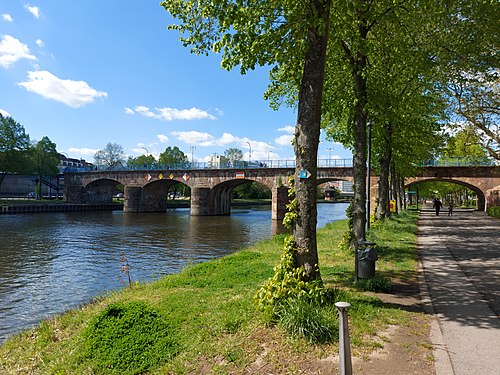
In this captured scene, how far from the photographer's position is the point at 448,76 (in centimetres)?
1572

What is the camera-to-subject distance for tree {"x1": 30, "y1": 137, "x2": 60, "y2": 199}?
213 feet

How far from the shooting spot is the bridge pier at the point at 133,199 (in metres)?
58.3

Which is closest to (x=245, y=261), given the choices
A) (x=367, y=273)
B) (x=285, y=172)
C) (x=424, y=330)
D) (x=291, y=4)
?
(x=367, y=273)

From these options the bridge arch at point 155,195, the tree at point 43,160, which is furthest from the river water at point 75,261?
the tree at point 43,160

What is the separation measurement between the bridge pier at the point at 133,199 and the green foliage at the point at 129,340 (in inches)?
2136

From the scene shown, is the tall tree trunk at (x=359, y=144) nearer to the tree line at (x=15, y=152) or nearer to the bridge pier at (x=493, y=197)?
the bridge pier at (x=493, y=197)

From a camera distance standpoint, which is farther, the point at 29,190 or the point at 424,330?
the point at 29,190

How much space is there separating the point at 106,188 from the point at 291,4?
74053 mm

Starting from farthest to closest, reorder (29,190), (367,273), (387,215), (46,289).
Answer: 1. (29,190)
2. (387,215)
3. (46,289)
4. (367,273)

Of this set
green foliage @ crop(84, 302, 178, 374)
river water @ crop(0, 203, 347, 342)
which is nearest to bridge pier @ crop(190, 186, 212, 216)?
river water @ crop(0, 203, 347, 342)

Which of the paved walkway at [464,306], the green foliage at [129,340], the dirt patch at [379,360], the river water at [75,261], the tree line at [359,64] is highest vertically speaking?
the tree line at [359,64]

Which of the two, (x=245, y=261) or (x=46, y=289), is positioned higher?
(x=245, y=261)

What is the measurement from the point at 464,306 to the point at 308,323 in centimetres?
340

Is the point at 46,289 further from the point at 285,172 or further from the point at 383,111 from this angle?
the point at 285,172
